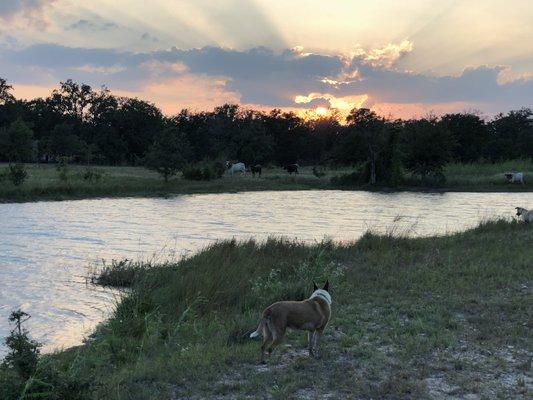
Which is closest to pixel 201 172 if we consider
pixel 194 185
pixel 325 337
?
pixel 194 185

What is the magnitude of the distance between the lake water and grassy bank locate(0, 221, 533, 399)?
1.37 meters

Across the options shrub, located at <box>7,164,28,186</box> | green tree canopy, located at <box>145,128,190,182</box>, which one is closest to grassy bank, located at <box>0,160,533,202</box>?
shrub, located at <box>7,164,28,186</box>

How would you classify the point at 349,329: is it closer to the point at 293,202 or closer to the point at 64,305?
the point at 64,305

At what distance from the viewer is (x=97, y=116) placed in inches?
3487

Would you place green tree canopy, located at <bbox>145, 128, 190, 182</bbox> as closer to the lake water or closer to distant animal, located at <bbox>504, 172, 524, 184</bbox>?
the lake water

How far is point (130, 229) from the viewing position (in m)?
21.7

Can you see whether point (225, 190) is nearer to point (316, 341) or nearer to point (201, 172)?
point (201, 172)

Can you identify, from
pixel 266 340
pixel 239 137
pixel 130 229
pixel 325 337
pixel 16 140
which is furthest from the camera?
pixel 239 137

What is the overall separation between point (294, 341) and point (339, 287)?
3210mm

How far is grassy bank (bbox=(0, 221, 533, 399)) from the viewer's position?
5508 millimetres

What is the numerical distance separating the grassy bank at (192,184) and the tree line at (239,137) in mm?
2065

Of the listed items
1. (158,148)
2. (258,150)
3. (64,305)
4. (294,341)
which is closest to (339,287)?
(294,341)

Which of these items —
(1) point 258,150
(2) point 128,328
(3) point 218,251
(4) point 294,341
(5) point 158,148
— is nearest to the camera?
(4) point 294,341

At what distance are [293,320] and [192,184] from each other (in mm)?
38985
